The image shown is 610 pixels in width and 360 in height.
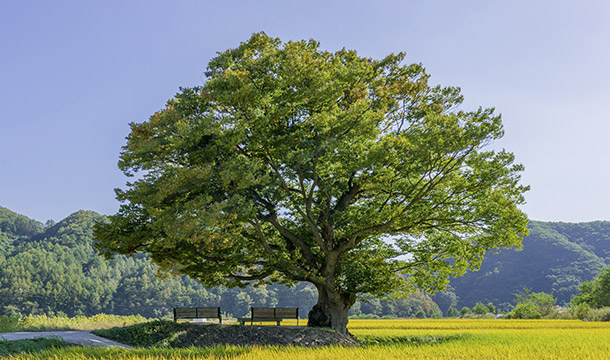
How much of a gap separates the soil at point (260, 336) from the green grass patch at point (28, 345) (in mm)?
3919

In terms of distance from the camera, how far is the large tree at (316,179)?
15508 mm

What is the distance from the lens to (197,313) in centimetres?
2061

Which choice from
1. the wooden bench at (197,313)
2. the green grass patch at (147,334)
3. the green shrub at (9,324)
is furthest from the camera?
the wooden bench at (197,313)

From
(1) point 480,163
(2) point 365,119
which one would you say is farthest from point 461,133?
(2) point 365,119

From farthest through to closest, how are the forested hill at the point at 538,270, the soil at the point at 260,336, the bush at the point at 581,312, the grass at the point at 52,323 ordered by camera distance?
the forested hill at the point at 538,270 < the bush at the point at 581,312 < the grass at the point at 52,323 < the soil at the point at 260,336

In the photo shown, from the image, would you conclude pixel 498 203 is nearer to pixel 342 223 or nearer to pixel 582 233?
pixel 342 223

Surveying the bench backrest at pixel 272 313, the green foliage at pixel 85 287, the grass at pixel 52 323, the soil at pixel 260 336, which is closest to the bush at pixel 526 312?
the bench backrest at pixel 272 313

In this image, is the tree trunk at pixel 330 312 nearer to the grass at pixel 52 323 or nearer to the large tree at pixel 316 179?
the large tree at pixel 316 179

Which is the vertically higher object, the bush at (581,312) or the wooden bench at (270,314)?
the wooden bench at (270,314)

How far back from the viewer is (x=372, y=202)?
19.6 m

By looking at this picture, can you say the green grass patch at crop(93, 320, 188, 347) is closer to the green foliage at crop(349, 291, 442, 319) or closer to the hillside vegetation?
the hillside vegetation

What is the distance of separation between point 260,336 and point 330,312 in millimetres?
3734

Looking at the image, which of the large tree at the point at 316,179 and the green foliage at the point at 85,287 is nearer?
the large tree at the point at 316,179

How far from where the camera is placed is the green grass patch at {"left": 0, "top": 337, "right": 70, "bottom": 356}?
12336 millimetres
